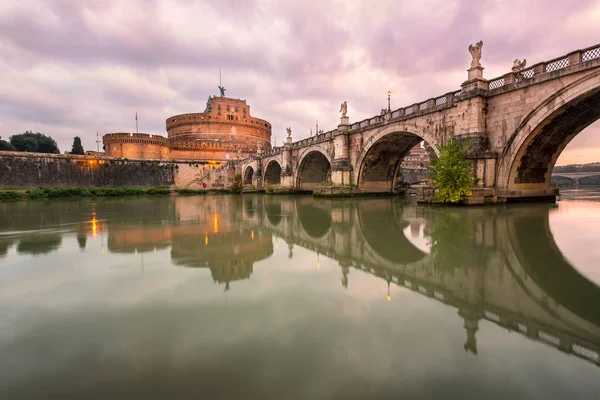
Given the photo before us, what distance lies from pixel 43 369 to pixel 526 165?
1830 centimetres

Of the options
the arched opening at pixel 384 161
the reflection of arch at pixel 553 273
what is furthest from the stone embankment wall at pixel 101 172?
the reflection of arch at pixel 553 273

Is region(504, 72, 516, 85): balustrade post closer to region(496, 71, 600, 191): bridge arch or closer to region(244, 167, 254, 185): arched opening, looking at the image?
region(496, 71, 600, 191): bridge arch

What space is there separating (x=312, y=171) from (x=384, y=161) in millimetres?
10957

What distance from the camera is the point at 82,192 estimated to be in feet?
109

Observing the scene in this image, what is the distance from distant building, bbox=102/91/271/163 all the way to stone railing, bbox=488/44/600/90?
47180 millimetres

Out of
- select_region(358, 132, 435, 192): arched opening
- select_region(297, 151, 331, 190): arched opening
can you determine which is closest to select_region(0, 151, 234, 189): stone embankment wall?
select_region(297, 151, 331, 190): arched opening

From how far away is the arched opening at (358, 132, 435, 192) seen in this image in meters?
22.3

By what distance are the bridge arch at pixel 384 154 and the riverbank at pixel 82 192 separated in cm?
2185

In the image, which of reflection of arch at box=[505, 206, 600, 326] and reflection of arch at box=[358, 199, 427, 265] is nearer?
reflection of arch at box=[505, 206, 600, 326]

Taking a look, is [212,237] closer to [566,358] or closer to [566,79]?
[566,358]

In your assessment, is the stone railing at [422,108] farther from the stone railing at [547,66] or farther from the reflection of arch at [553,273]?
the reflection of arch at [553,273]

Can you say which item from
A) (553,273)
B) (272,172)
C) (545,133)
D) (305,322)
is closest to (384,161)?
(545,133)

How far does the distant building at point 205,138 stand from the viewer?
172 ft

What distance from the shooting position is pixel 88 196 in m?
32.7
